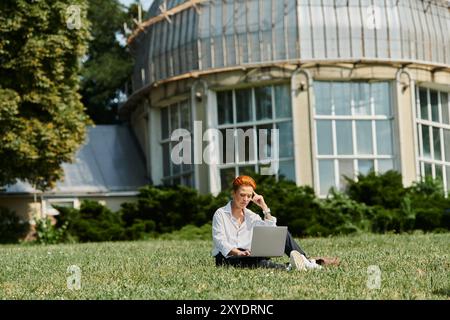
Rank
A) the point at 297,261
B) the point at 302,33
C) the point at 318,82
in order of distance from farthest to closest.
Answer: the point at 318,82
the point at 302,33
the point at 297,261

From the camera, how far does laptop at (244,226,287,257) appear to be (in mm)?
12719

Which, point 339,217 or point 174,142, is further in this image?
point 174,142

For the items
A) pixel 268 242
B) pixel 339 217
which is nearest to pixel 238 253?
pixel 268 242

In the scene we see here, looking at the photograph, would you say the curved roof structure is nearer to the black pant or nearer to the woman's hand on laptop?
the black pant

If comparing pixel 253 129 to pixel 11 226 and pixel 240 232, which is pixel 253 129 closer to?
pixel 11 226

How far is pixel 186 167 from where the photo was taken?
35500mm

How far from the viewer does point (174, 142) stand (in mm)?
36156

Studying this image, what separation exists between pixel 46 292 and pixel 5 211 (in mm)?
24351

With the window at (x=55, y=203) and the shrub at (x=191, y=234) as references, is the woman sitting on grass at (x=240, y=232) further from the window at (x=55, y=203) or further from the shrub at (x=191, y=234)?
the window at (x=55, y=203)

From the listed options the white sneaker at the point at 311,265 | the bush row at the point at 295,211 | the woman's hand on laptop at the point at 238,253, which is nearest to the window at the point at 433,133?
the bush row at the point at 295,211

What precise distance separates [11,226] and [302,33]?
1165 centimetres

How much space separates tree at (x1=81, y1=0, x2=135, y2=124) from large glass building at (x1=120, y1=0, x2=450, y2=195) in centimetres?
1063

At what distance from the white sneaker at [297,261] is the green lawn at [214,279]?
0.31 metres

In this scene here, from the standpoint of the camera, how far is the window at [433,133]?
34.0 metres
